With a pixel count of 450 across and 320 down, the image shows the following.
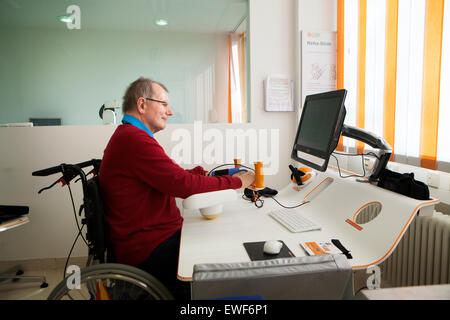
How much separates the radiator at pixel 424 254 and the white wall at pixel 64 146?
50.7 inches

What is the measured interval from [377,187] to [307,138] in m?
0.44

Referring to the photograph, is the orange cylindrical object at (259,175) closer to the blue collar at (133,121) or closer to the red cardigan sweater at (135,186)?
the red cardigan sweater at (135,186)

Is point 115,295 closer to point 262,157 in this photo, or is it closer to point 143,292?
point 143,292

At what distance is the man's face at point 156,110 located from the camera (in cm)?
152

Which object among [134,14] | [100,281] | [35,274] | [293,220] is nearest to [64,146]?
[35,274]

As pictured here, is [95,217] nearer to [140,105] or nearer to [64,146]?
[140,105]

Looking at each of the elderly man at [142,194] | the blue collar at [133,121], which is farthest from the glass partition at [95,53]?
the elderly man at [142,194]

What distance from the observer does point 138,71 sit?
260 centimetres

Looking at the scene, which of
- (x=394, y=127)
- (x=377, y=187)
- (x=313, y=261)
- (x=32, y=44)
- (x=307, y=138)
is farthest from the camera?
(x=32, y=44)

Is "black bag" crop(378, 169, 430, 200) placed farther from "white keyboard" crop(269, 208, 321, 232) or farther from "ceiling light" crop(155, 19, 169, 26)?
"ceiling light" crop(155, 19, 169, 26)

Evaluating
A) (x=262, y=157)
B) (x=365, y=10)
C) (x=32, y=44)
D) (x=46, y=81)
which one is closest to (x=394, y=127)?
(x=365, y=10)

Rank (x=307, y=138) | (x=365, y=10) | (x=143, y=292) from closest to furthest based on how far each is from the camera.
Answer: (x=143, y=292), (x=307, y=138), (x=365, y=10)
